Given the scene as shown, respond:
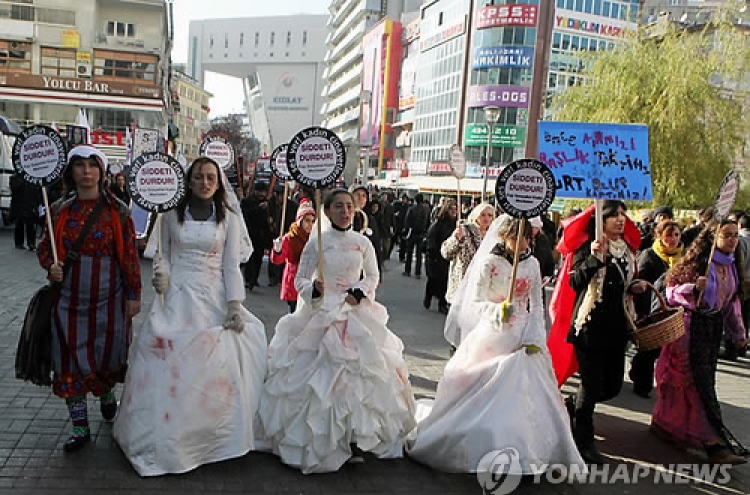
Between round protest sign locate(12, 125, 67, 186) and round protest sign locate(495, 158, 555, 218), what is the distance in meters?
3.14

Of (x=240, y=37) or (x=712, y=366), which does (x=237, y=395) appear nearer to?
(x=712, y=366)

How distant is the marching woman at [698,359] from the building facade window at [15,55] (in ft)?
A: 150

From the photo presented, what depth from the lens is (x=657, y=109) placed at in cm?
2109

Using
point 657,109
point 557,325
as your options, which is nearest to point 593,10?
point 657,109

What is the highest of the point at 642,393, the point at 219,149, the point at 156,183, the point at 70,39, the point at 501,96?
the point at 70,39

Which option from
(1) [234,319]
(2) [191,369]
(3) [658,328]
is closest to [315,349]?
(1) [234,319]

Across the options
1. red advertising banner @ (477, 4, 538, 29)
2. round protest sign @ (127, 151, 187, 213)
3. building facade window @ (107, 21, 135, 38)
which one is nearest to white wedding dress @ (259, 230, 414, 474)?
round protest sign @ (127, 151, 187, 213)

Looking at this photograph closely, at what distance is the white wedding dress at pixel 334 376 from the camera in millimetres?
4566

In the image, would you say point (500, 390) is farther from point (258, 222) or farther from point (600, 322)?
point (258, 222)

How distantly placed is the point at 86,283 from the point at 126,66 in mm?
43905

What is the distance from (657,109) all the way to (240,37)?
129 m

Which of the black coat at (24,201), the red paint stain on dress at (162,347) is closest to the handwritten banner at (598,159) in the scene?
the red paint stain on dress at (162,347)

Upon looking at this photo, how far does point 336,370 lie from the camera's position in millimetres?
4672

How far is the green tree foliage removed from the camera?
20.8 meters
